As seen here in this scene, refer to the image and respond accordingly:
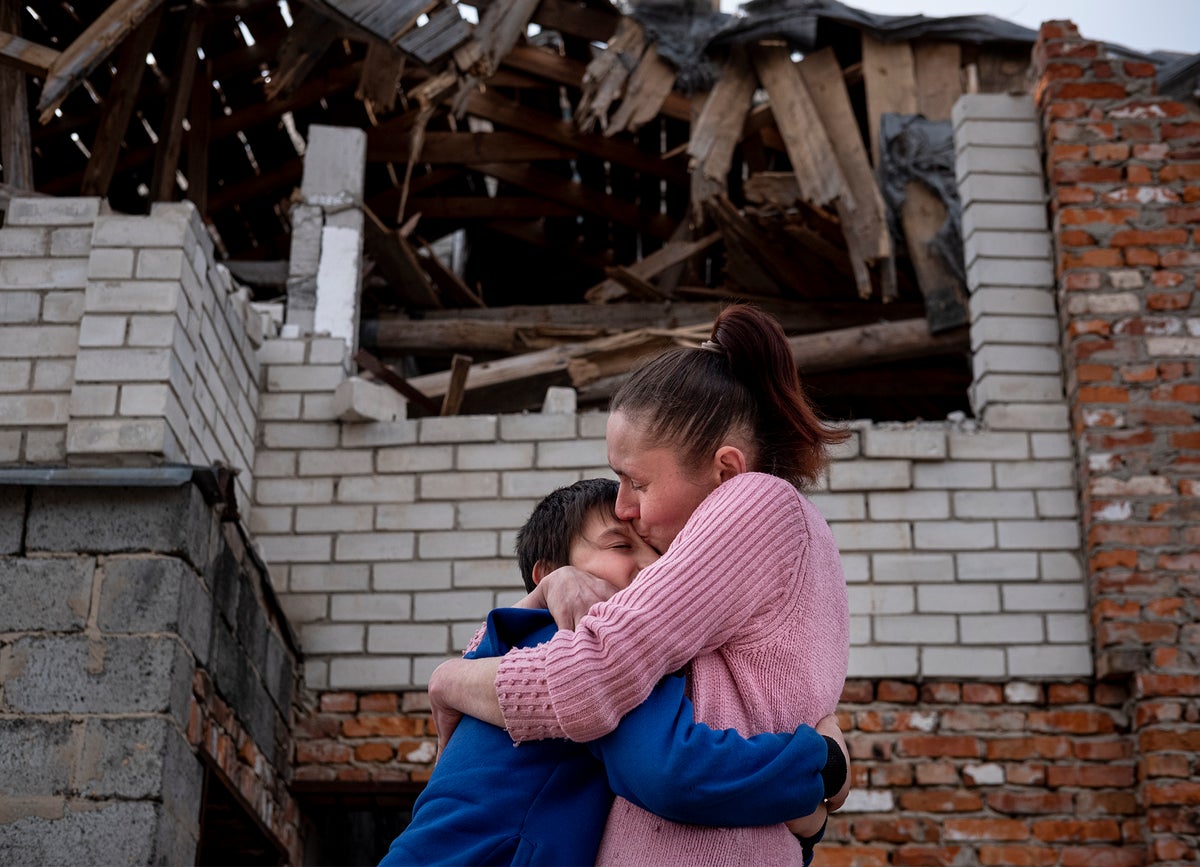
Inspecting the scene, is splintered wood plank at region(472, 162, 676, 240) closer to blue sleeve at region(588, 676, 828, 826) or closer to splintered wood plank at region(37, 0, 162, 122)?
splintered wood plank at region(37, 0, 162, 122)

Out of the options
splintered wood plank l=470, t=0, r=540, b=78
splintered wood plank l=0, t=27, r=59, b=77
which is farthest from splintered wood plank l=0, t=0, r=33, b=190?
splintered wood plank l=470, t=0, r=540, b=78

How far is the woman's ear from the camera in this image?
7.64 ft

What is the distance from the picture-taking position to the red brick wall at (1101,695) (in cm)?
561

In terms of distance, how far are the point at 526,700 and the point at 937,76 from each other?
6.21 meters

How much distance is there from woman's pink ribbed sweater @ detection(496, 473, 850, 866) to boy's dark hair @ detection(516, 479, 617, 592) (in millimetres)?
389

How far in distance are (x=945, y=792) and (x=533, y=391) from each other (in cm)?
276

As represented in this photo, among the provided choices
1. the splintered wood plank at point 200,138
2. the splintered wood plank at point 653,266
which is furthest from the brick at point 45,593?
the splintered wood plank at point 653,266

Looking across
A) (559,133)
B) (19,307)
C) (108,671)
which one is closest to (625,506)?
(108,671)

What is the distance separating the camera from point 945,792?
572cm

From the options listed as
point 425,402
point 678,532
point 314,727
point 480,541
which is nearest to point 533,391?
point 425,402

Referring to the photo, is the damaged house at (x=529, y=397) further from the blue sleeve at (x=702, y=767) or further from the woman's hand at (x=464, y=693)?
the blue sleeve at (x=702, y=767)

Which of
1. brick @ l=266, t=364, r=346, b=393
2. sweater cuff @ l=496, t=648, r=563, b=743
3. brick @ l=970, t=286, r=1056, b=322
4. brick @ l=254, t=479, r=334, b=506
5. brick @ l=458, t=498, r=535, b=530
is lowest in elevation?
sweater cuff @ l=496, t=648, r=563, b=743

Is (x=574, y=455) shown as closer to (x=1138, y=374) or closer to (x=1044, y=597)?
(x=1044, y=597)

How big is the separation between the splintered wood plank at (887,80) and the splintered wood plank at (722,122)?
2.01 ft
